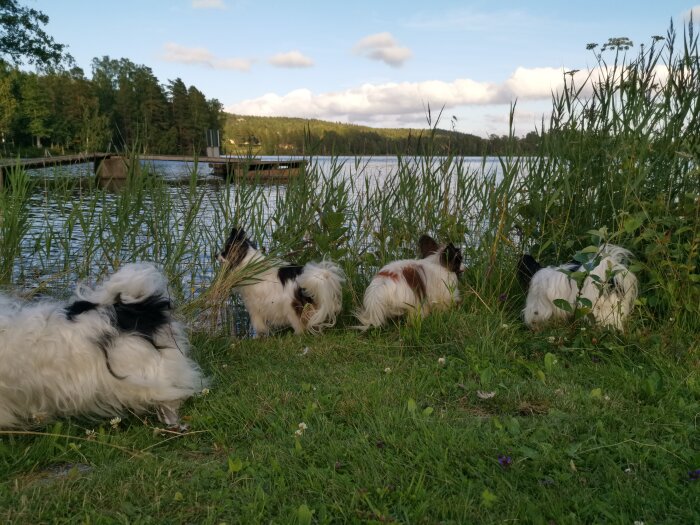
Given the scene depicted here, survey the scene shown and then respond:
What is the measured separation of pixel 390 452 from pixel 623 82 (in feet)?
13.0

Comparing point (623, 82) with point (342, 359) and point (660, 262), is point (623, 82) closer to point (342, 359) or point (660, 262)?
point (660, 262)

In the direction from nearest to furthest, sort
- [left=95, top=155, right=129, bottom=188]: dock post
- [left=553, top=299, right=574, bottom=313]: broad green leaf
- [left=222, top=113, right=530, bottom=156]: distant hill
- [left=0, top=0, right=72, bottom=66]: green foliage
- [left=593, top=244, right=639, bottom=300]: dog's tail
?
[left=553, top=299, right=574, bottom=313]: broad green leaf
[left=593, top=244, right=639, bottom=300]: dog's tail
[left=95, top=155, right=129, bottom=188]: dock post
[left=222, top=113, right=530, bottom=156]: distant hill
[left=0, top=0, right=72, bottom=66]: green foliage

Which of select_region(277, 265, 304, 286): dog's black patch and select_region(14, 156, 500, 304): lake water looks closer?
select_region(14, 156, 500, 304): lake water

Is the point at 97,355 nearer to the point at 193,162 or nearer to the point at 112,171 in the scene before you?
the point at 193,162

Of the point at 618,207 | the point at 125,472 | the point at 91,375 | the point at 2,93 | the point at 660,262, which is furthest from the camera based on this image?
the point at 2,93

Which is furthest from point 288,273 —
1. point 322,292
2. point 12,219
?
point 12,219

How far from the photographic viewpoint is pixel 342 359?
4.16 m

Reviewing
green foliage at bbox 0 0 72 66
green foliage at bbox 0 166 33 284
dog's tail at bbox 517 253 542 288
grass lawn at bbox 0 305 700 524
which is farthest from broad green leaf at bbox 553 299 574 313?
green foliage at bbox 0 0 72 66

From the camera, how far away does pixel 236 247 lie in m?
4.94

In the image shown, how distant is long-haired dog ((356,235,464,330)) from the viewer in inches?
184

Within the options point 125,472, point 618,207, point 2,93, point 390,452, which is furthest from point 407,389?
point 2,93

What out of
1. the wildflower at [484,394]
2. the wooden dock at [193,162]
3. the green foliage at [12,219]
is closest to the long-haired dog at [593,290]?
the wildflower at [484,394]

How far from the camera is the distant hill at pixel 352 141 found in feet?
18.4

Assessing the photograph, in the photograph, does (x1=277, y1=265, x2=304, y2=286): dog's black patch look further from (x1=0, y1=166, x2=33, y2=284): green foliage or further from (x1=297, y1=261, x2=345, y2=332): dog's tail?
(x1=0, y1=166, x2=33, y2=284): green foliage
